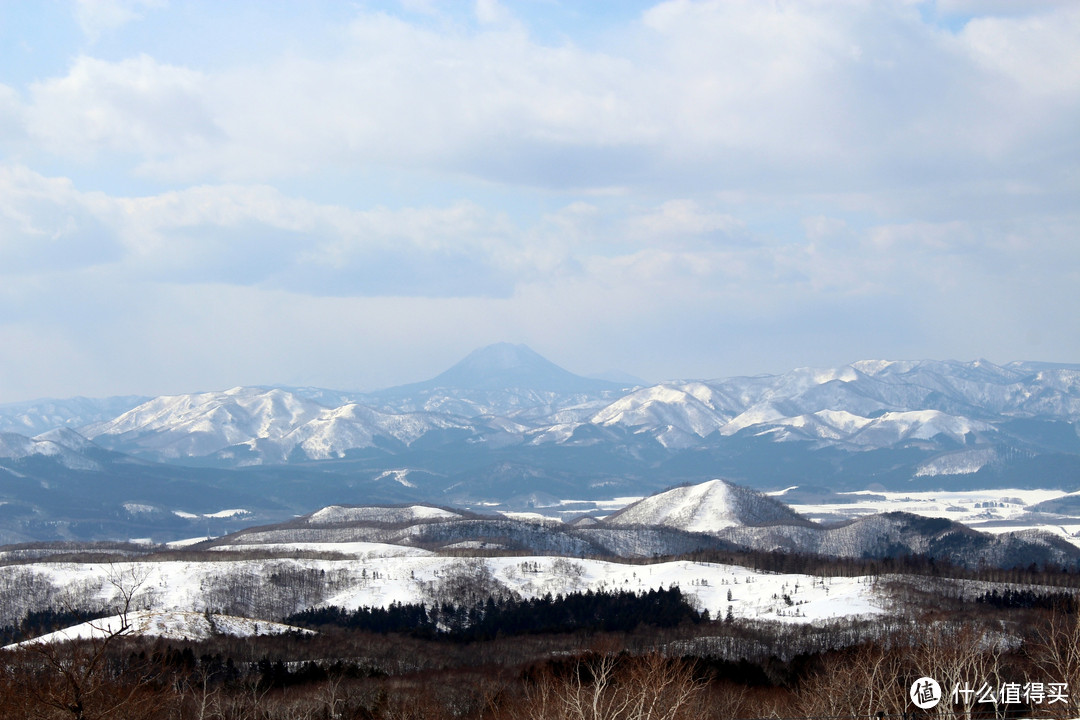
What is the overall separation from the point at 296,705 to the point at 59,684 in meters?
48.4

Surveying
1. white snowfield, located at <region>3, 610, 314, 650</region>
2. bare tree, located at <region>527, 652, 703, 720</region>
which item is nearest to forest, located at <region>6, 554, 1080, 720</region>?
bare tree, located at <region>527, 652, 703, 720</region>

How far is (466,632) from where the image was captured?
191000 mm

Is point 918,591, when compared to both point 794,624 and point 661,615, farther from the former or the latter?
point 661,615

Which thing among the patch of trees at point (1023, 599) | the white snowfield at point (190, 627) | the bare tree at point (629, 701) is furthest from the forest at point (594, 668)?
the white snowfield at point (190, 627)

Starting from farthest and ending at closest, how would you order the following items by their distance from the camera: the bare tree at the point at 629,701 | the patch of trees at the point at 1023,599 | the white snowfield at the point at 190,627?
1. the patch of trees at the point at 1023,599
2. the white snowfield at the point at 190,627
3. the bare tree at the point at 629,701

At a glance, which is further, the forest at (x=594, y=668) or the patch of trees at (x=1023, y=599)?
the patch of trees at (x=1023, y=599)

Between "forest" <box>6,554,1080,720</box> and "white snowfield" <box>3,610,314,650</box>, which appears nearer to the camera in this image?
"forest" <box>6,554,1080,720</box>

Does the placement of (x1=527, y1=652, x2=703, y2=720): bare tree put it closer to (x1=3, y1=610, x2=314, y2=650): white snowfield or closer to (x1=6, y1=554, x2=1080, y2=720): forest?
(x1=6, y1=554, x2=1080, y2=720): forest

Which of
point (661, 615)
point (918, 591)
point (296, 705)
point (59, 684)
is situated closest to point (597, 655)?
point (296, 705)

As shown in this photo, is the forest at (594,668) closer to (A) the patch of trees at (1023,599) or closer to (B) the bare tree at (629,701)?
(B) the bare tree at (629,701)

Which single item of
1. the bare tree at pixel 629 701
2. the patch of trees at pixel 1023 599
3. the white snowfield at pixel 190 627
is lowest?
the patch of trees at pixel 1023 599

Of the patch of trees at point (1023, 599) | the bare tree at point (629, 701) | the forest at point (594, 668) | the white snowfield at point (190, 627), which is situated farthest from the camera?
the patch of trees at point (1023, 599)

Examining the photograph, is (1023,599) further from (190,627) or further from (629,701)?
(629,701)

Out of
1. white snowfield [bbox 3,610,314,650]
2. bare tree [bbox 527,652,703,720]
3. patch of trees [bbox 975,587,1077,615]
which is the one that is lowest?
patch of trees [bbox 975,587,1077,615]
